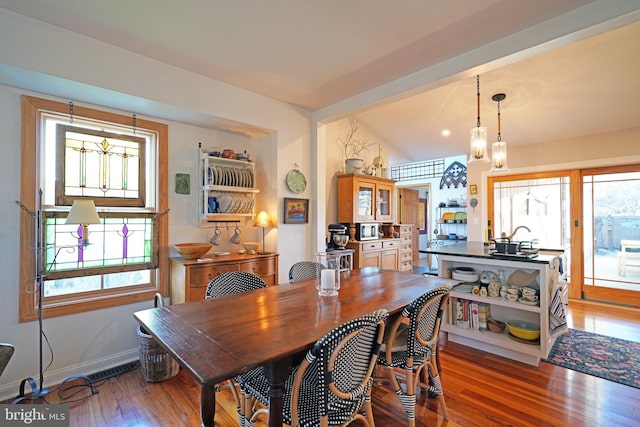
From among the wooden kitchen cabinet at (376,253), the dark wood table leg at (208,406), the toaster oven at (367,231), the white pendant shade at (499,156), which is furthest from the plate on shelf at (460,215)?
the dark wood table leg at (208,406)

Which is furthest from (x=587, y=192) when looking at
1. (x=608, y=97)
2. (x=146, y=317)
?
(x=146, y=317)

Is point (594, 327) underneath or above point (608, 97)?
underneath

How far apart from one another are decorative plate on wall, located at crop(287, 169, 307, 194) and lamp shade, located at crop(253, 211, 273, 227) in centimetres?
45

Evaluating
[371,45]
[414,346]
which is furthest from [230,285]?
[371,45]

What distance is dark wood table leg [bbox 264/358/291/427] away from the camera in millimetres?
1137

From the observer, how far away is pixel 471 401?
6.56 feet

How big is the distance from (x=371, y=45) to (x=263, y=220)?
211cm

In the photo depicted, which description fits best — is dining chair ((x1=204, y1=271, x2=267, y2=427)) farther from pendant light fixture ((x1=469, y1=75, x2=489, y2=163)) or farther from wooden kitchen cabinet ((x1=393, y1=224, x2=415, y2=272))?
wooden kitchen cabinet ((x1=393, y1=224, x2=415, y2=272))

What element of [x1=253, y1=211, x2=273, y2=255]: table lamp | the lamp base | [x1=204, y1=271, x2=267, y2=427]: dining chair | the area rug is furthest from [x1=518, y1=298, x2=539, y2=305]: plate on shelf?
the lamp base

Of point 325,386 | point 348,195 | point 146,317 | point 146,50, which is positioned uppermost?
point 146,50

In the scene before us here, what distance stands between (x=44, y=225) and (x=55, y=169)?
472 millimetres

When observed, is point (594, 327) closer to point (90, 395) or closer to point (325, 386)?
point (325, 386)

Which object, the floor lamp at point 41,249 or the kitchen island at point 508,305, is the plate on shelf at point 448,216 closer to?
the kitchen island at point 508,305

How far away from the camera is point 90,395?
2113mm
